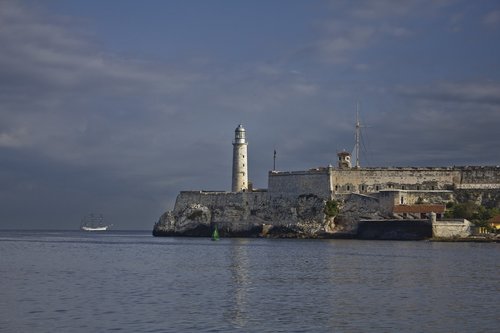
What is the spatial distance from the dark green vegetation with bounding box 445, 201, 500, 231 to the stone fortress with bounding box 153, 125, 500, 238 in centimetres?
122

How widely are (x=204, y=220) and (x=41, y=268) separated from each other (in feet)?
154

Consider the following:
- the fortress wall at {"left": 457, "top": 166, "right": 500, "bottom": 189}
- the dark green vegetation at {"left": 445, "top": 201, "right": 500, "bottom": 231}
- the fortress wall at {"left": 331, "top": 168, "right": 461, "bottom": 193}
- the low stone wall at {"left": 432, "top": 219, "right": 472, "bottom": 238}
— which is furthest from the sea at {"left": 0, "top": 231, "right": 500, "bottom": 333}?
the fortress wall at {"left": 457, "top": 166, "right": 500, "bottom": 189}

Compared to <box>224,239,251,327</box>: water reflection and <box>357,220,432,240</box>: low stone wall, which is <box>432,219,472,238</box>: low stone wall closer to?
<box>357,220,432,240</box>: low stone wall

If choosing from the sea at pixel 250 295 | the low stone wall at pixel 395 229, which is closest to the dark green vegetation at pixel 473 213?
the low stone wall at pixel 395 229

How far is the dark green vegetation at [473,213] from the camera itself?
2712 inches

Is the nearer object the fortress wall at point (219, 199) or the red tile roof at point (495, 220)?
the red tile roof at point (495, 220)

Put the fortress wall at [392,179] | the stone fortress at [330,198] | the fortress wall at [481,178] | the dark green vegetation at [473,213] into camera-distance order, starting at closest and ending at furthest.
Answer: the dark green vegetation at [473,213] < the stone fortress at [330,198] < the fortress wall at [481,178] < the fortress wall at [392,179]

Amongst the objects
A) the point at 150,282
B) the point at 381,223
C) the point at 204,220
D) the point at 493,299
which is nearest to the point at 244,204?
the point at 204,220

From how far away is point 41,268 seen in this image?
36.1 metres

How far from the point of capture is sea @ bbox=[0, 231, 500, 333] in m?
19.5

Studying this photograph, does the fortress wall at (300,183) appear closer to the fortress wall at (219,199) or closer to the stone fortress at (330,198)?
the stone fortress at (330,198)

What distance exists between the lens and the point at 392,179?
3044 inches

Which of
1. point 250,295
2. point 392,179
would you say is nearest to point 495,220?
point 392,179

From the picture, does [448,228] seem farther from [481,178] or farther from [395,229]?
[481,178]
